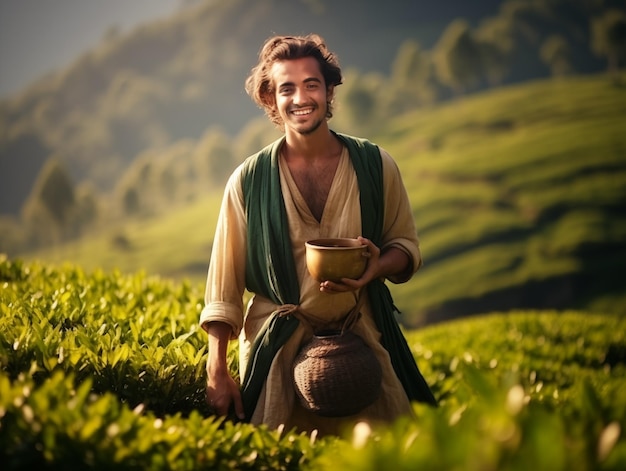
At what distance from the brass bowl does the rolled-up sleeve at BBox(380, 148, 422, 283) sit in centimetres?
47

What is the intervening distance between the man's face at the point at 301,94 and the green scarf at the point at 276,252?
25 cm

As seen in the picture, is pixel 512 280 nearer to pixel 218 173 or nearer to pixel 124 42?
pixel 218 173

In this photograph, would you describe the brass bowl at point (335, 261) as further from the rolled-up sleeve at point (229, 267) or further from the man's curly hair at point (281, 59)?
the man's curly hair at point (281, 59)

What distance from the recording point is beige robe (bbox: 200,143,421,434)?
3.92 metres

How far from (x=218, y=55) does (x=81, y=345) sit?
13992 centimetres

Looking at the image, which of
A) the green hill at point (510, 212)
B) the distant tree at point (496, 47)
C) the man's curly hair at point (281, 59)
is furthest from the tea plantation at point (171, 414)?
the distant tree at point (496, 47)

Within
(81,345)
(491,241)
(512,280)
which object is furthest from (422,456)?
(491,241)

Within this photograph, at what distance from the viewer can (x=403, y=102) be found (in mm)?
89312

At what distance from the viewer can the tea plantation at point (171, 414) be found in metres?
2.09

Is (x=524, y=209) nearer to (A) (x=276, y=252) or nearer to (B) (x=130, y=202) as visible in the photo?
(A) (x=276, y=252)

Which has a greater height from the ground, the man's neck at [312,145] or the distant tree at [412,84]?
the distant tree at [412,84]

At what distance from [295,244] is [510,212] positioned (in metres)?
37.8

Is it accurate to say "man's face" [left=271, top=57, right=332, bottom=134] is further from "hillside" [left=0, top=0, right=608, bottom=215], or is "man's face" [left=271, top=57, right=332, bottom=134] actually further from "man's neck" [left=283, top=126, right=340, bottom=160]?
"hillside" [left=0, top=0, right=608, bottom=215]

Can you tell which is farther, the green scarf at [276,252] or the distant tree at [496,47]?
the distant tree at [496,47]
